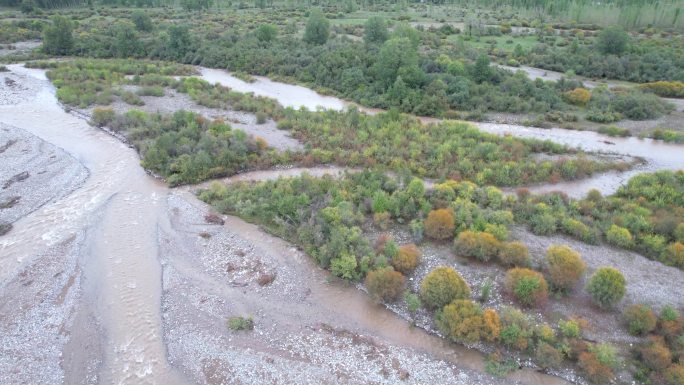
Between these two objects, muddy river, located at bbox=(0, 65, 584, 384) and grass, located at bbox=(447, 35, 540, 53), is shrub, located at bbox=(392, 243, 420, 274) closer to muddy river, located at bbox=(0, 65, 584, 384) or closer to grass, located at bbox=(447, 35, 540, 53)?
muddy river, located at bbox=(0, 65, 584, 384)

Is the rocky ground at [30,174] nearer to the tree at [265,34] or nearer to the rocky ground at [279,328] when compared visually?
the rocky ground at [279,328]

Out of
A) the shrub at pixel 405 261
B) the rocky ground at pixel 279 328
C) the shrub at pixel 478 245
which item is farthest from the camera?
the shrub at pixel 478 245

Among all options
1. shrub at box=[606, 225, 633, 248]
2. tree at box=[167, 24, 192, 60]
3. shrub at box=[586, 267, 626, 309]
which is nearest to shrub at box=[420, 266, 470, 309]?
shrub at box=[586, 267, 626, 309]

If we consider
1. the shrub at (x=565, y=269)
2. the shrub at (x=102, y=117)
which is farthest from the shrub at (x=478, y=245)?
the shrub at (x=102, y=117)

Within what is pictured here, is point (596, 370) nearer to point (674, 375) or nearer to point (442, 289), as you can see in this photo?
point (674, 375)

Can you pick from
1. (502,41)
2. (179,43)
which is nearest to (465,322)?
(179,43)

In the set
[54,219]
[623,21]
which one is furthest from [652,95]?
[54,219]

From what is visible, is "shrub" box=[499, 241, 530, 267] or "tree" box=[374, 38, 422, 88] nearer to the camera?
"shrub" box=[499, 241, 530, 267]
